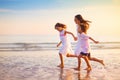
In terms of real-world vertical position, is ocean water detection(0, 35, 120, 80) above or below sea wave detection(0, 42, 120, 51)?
below

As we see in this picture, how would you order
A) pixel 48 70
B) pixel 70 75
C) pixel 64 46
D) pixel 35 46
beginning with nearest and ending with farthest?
pixel 70 75
pixel 48 70
pixel 64 46
pixel 35 46

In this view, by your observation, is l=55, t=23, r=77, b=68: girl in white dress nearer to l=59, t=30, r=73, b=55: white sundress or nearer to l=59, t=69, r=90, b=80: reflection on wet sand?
l=59, t=30, r=73, b=55: white sundress

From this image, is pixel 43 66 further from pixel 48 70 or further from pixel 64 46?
pixel 64 46

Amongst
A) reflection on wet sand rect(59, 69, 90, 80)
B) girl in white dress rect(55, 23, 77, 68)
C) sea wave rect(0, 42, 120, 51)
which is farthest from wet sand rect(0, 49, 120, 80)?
sea wave rect(0, 42, 120, 51)

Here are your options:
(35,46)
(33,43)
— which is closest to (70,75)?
(35,46)

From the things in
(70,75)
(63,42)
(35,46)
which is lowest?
(70,75)

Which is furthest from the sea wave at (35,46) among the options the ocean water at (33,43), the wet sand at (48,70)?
the wet sand at (48,70)

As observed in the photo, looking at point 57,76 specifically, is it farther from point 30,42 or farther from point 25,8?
point 30,42

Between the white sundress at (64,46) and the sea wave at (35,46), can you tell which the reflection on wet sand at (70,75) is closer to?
the white sundress at (64,46)

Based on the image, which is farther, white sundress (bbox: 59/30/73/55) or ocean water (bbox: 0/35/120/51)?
ocean water (bbox: 0/35/120/51)

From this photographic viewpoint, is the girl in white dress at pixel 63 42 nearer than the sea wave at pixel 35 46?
Yes

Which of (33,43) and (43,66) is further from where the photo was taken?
(33,43)

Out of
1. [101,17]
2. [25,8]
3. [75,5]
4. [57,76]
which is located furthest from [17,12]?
[57,76]

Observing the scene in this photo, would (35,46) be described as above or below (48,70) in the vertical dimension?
above
